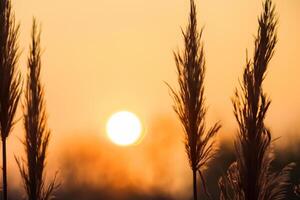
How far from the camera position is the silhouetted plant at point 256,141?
10.3m

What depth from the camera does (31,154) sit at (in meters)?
10.6

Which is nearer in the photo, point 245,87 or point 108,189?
point 245,87

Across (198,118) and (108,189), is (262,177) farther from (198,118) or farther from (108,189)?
(108,189)

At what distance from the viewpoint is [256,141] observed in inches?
406

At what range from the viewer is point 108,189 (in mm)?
38812

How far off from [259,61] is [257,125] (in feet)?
2.36

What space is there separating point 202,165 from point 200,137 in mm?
331

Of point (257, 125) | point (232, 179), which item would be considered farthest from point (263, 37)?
point (232, 179)

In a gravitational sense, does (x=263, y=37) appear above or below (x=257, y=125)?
above

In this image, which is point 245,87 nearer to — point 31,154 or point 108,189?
point 31,154

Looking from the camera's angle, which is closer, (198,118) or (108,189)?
(198,118)

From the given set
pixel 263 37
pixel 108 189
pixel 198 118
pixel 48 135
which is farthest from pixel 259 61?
pixel 108 189

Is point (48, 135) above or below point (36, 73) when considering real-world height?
below

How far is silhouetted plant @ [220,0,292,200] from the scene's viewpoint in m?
10.3
